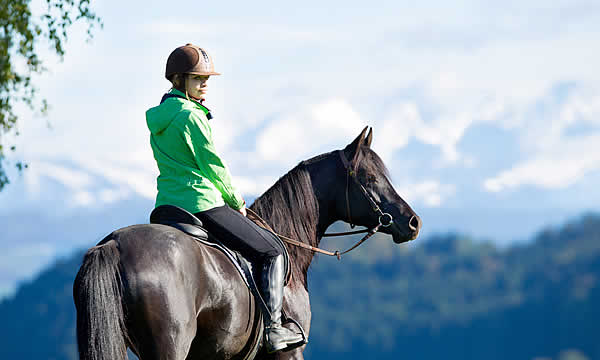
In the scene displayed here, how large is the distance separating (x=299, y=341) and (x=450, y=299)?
18758 cm

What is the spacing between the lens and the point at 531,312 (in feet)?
524

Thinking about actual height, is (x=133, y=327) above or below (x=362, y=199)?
below

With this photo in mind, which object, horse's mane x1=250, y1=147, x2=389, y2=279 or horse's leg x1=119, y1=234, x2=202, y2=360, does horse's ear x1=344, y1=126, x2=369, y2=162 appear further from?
horse's leg x1=119, y1=234, x2=202, y2=360

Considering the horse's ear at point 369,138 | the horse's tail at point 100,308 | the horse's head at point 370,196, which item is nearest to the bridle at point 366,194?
the horse's head at point 370,196

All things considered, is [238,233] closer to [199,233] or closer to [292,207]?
[199,233]

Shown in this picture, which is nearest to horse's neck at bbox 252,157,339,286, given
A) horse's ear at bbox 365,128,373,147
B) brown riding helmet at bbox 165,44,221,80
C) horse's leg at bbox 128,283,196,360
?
horse's ear at bbox 365,128,373,147

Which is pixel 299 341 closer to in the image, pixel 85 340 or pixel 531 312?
pixel 85 340

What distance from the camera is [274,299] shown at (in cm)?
734

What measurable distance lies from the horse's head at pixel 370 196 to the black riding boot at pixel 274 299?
52.4 inches

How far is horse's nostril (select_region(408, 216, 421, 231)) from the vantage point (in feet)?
27.9

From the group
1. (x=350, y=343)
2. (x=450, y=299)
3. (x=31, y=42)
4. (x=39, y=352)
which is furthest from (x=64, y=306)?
(x=31, y=42)

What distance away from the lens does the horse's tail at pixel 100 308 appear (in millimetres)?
6020

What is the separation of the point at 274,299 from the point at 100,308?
68.5 inches

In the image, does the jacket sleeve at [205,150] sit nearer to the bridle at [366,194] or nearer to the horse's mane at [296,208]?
the horse's mane at [296,208]
